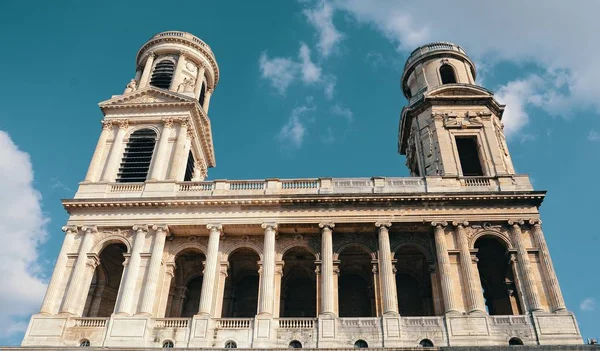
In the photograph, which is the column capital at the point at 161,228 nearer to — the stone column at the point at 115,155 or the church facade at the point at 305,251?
the church facade at the point at 305,251

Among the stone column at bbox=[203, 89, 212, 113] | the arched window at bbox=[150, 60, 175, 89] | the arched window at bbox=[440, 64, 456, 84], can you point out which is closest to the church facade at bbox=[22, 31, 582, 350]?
the arched window at bbox=[440, 64, 456, 84]

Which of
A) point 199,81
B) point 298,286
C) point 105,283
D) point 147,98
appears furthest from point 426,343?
point 199,81

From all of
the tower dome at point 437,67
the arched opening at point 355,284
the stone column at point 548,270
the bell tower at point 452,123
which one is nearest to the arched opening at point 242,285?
the arched opening at point 355,284

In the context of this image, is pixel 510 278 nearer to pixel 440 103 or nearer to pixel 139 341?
pixel 440 103

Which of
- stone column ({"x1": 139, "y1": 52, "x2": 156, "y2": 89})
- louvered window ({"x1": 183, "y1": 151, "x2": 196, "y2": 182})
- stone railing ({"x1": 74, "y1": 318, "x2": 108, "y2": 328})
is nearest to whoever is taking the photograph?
stone railing ({"x1": 74, "y1": 318, "x2": 108, "y2": 328})

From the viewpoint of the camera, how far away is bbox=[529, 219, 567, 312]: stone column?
1045 inches

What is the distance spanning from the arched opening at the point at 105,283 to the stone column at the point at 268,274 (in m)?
9.04

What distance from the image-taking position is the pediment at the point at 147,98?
1476 inches

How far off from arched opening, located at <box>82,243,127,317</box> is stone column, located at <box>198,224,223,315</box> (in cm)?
604

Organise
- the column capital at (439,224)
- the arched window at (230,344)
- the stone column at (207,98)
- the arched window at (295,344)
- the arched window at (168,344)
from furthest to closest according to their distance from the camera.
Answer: the stone column at (207,98) < the column capital at (439,224) < the arched window at (168,344) < the arched window at (230,344) < the arched window at (295,344)

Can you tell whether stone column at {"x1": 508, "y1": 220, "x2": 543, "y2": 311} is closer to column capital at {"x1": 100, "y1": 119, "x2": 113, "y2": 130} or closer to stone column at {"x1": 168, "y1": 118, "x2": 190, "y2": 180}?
stone column at {"x1": 168, "y1": 118, "x2": 190, "y2": 180}

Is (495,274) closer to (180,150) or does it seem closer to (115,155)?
(180,150)

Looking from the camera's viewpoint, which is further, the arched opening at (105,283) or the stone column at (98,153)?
the stone column at (98,153)

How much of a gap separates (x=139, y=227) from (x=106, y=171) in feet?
19.6
